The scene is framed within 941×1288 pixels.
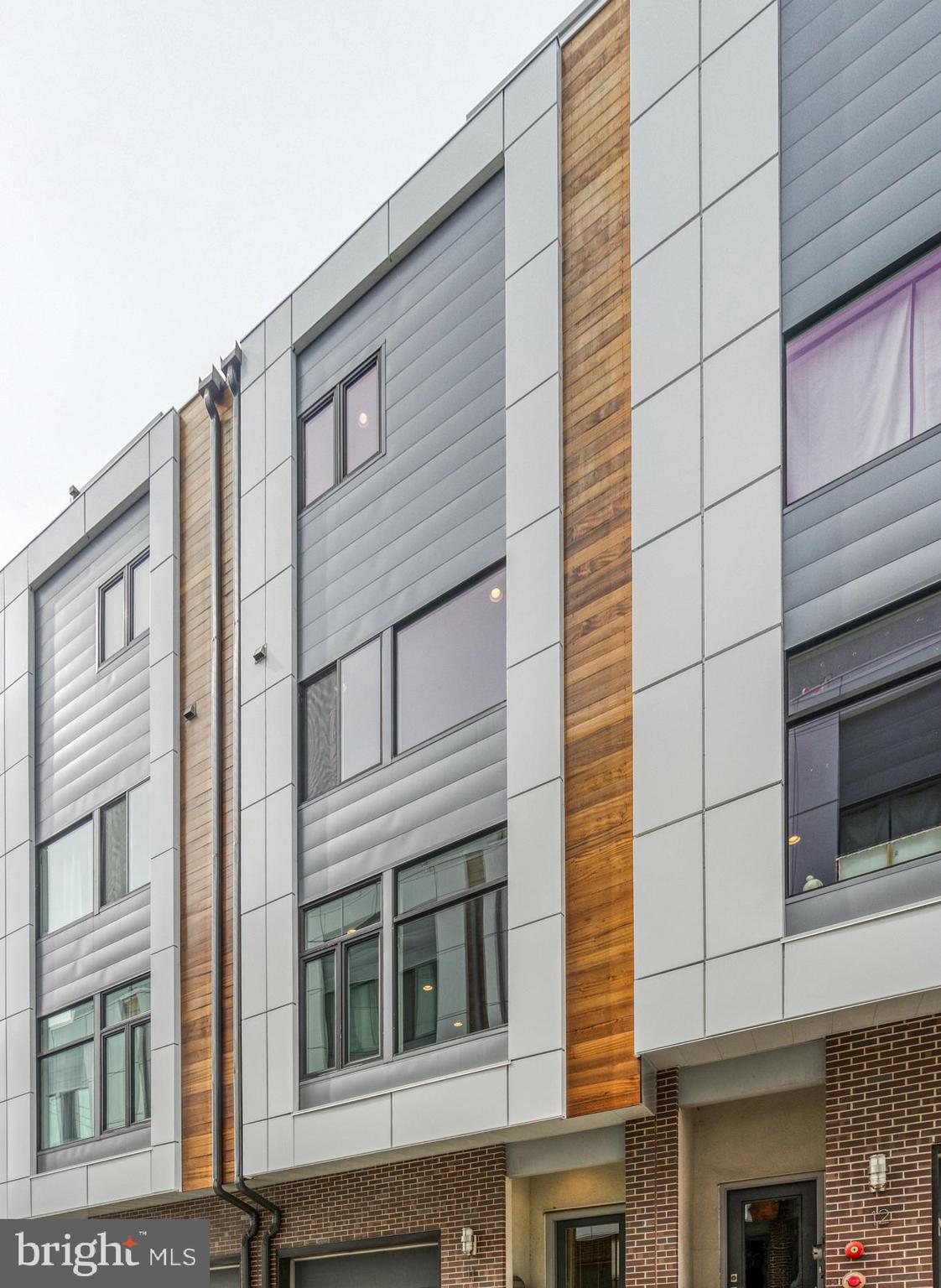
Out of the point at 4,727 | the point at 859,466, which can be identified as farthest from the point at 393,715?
the point at 4,727

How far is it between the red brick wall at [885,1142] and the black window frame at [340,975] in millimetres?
5818

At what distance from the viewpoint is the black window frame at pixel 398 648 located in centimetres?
1484

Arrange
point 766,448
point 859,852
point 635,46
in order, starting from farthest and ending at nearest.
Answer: point 635,46 → point 766,448 → point 859,852

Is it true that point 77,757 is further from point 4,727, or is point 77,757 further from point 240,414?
point 240,414

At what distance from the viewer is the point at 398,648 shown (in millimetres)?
16391

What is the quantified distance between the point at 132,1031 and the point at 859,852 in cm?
1227

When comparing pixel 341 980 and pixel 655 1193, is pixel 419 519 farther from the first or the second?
pixel 655 1193

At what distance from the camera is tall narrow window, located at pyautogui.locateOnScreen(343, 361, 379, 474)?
17.2m

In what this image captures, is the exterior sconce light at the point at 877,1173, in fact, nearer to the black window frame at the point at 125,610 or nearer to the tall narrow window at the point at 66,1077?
the tall narrow window at the point at 66,1077

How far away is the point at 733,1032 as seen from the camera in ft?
36.5

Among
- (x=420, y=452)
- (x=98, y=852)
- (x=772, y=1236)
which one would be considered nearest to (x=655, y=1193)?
(x=772, y=1236)

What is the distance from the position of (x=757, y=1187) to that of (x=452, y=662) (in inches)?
232

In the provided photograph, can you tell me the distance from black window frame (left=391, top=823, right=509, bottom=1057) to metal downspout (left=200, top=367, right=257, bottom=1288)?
133 inches

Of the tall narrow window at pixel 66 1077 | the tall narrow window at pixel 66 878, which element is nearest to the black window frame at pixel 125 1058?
the tall narrow window at pixel 66 1077
